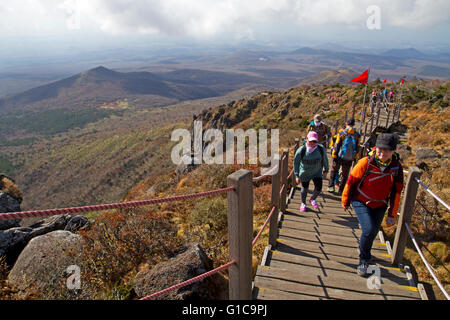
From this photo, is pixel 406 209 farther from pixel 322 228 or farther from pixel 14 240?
pixel 14 240

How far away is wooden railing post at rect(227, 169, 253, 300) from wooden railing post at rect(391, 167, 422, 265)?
7.46 feet

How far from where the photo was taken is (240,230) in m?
2.11

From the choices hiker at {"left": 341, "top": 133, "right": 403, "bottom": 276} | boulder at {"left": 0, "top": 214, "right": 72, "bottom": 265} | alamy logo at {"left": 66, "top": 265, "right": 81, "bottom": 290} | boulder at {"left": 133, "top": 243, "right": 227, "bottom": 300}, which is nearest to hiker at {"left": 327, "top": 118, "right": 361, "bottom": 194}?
hiker at {"left": 341, "top": 133, "right": 403, "bottom": 276}

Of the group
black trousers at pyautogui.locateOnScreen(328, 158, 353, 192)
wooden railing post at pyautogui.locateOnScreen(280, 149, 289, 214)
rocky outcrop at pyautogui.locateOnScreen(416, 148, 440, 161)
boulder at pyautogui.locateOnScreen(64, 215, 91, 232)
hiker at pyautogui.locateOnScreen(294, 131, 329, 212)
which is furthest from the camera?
rocky outcrop at pyautogui.locateOnScreen(416, 148, 440, 161)

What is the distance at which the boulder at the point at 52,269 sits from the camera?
11.4 feet

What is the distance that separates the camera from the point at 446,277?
156 inches

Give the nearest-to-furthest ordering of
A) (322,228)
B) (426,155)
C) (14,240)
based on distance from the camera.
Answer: (322,228)
(14,240)
(426,155)

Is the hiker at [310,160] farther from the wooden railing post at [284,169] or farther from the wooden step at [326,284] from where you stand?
the wooden step at [326,284]

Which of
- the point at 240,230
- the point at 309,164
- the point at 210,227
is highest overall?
the point at 240,230

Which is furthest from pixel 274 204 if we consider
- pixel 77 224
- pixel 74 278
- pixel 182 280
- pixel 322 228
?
pixel 77 224

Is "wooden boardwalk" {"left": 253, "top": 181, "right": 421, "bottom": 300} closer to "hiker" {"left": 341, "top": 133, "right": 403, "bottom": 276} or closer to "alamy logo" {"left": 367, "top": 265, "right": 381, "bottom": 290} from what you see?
"alamy logo" {"left": 367, "top": 265, "right": 381, "bottom": 290}

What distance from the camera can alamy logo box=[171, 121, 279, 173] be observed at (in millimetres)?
12615

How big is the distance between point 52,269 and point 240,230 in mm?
3532

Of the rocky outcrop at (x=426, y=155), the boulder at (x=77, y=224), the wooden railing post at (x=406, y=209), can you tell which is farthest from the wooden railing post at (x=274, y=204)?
the rocky outcrop at (x=426, y=155)
